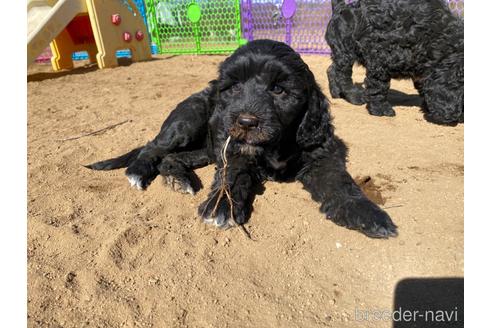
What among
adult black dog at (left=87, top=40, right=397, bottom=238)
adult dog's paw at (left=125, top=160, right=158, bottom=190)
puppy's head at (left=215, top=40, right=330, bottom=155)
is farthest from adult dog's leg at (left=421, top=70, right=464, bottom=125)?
adult dog's paw at (left=125, top=160, right=158, bottom=190)

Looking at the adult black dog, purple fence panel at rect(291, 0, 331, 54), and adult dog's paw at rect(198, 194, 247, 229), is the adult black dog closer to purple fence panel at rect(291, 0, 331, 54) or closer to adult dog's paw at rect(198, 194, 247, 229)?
adult dog's paw at rect(198, 194, 247, 229)

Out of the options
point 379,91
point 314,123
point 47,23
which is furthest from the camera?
point 47,23

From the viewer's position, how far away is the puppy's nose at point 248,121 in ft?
7.94

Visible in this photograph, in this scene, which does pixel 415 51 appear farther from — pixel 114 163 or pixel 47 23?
pixel 47 23

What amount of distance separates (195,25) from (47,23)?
4.13 meters

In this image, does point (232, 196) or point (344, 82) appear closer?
point (232, 196)

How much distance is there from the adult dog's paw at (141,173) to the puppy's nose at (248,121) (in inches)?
49.5

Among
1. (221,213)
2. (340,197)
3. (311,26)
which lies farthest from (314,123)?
(311,26)

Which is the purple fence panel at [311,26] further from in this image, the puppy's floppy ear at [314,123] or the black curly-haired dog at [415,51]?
the puppy's floppy ear at [314,123]

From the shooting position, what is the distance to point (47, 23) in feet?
24.1

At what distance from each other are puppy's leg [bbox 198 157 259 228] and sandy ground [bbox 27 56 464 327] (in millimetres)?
90

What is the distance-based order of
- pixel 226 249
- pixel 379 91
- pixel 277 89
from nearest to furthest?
pixel 226 249 → pixel 277 89 → pixel 379 91

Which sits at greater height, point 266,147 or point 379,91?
point 266,147

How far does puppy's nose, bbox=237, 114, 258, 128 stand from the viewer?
2.42 m
